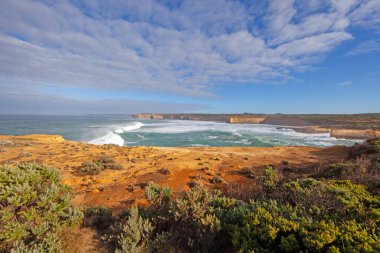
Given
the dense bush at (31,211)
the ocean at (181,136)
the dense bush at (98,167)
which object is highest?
the dense bush at (31,211)

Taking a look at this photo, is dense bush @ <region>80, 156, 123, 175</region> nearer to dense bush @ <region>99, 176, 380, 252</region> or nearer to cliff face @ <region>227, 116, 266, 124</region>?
dense bush @ <region>99, 176, 380, 252</region>

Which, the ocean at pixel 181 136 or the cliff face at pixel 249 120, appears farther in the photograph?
the cliff face at pixel 249 120

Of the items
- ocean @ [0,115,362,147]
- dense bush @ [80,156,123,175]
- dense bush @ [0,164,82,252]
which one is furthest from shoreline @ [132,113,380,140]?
dense bush @ [0,164,82,252]

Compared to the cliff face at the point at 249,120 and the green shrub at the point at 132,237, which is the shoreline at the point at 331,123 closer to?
the cliff face at the point at 249,120

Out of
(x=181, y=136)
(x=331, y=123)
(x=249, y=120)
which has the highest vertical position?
(x=249, y=120)

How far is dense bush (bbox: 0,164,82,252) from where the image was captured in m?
3.20

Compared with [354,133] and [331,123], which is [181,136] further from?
[331,123]

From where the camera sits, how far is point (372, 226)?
3023 mm

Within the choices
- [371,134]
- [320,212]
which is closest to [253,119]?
[371,134]

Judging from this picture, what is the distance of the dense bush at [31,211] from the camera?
126 inches

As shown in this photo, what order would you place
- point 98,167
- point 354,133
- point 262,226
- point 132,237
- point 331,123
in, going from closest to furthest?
point 262,226
point 132,237
point 98,167
point 354,133
point 331,123

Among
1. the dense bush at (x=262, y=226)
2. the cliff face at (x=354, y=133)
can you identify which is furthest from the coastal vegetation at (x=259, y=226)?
the cliff face at (x=354, y=133)

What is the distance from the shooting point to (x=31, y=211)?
11.6ft

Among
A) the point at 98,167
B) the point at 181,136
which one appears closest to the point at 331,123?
the point at 181,136
